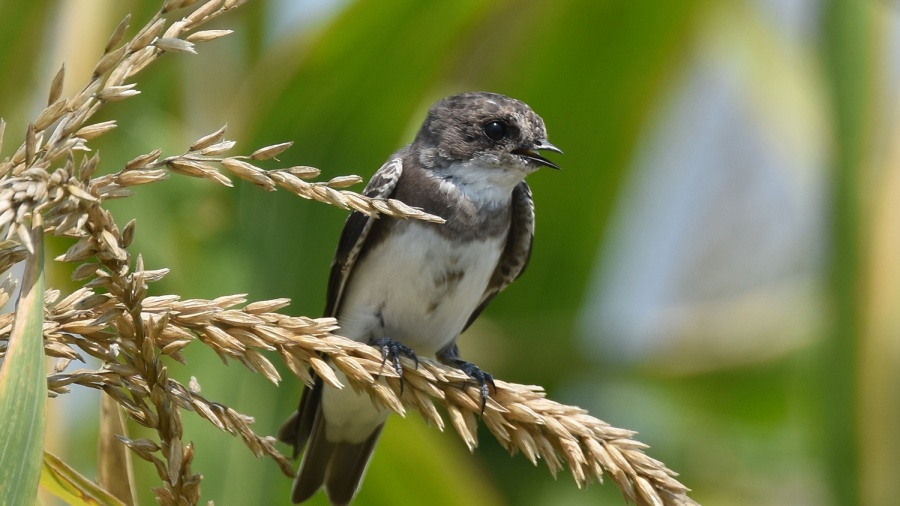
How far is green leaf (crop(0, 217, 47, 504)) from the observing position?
110 cm

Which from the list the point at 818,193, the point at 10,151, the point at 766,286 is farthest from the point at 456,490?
the point at 766,286

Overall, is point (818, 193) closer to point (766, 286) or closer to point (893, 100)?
point (893, 100)

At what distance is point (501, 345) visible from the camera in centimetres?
377

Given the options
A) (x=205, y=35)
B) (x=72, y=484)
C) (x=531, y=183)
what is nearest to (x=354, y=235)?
(x=531, y=183)

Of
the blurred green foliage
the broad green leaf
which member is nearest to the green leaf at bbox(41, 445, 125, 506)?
the broad green leaf

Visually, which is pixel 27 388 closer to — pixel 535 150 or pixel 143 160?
pixel 143 160

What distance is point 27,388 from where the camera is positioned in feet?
3.71

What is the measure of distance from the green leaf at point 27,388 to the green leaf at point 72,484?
40 cm

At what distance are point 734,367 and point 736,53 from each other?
1294 millimetres

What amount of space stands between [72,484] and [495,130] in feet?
6.20

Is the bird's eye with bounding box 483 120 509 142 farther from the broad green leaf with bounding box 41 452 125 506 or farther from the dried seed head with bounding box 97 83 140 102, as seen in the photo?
the dried seed head with bounding box 97 83 140 102

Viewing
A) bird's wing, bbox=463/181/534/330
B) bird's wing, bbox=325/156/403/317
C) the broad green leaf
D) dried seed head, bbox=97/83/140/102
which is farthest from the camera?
Answer: bird's wing, bbox=463/181/534/330

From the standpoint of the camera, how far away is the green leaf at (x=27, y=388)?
3.62 feet

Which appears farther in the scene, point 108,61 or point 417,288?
point 417,288
